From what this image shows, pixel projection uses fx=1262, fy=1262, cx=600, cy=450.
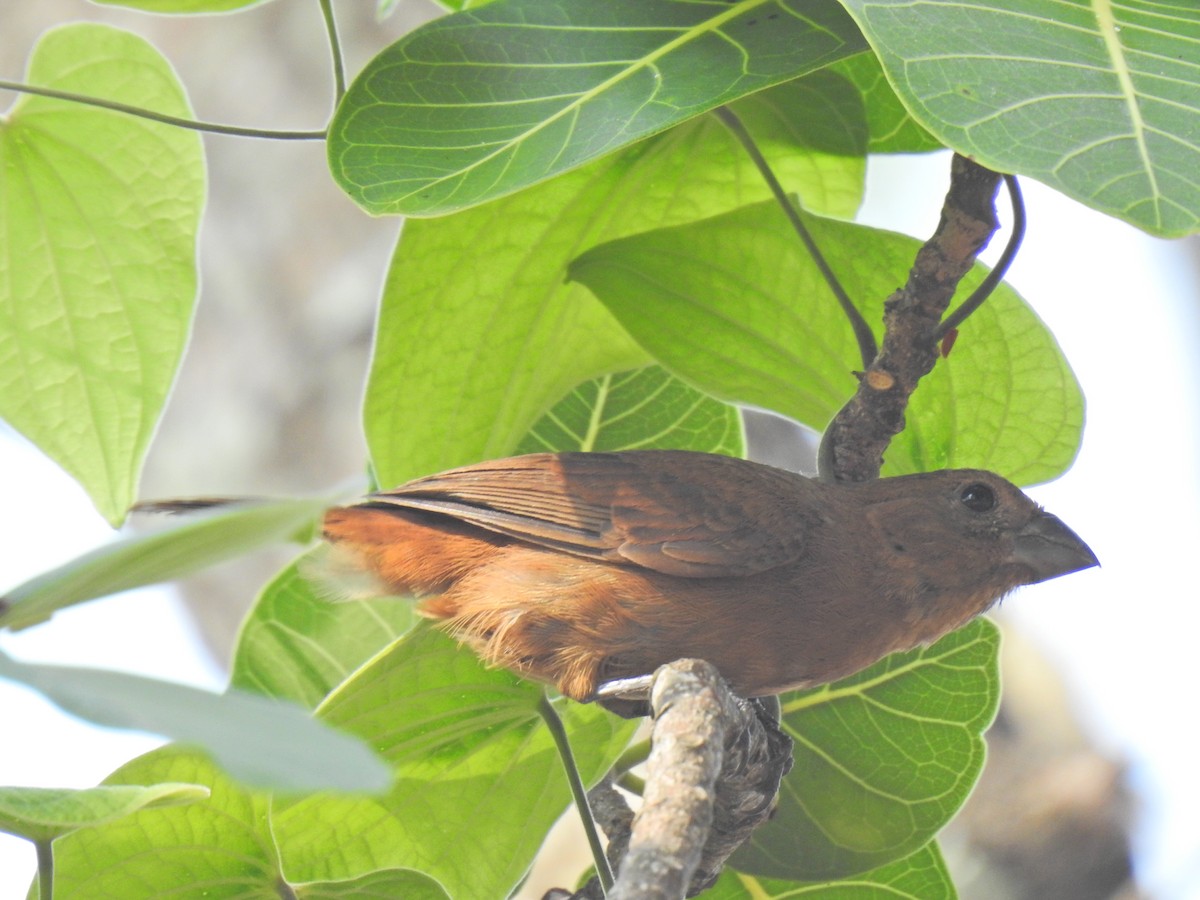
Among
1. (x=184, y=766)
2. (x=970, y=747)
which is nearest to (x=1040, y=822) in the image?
(x=970, y=747)

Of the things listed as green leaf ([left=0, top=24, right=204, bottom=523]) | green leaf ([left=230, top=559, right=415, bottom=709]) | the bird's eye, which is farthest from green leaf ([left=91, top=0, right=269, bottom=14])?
the bird's eye

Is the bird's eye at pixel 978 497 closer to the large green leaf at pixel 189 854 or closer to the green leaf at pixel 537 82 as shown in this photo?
the green leaf at pixel 537 82

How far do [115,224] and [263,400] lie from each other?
4.48 m

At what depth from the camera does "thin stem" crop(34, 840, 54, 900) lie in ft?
5.32

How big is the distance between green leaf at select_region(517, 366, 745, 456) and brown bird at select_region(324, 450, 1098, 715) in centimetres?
8

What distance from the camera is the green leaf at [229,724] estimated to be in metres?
0.84

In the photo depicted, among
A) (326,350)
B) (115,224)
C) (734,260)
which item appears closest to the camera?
(734,260)

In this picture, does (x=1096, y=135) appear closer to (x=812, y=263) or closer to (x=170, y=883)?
(x=812, y=263)

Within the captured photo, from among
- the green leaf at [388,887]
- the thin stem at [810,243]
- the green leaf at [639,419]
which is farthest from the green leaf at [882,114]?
the green leaf at [388,887]

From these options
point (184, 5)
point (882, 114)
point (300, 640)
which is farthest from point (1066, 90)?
point (300, 640)

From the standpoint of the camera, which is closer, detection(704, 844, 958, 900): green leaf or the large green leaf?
the large green leaf

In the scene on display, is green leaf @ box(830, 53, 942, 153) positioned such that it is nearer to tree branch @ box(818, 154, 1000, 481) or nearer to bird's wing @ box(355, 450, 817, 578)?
tree branch @ box(818, 154, 1000, 481)

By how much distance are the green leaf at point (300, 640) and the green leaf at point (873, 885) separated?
870mm

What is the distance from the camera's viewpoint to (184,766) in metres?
2.04
